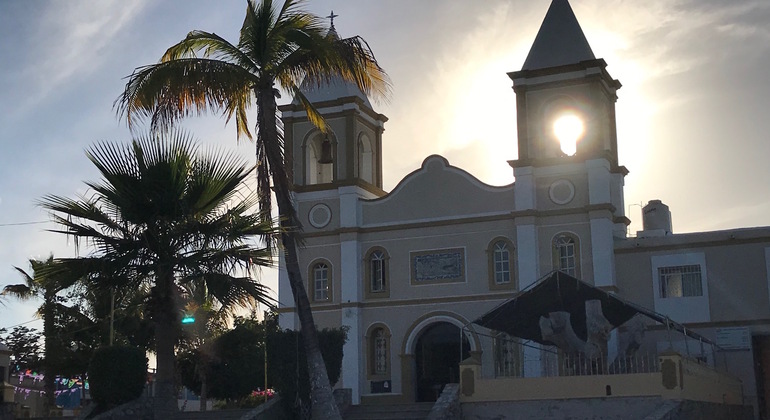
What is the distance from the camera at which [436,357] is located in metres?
32.6

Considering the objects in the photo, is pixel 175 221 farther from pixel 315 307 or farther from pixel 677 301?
pixel 677 301

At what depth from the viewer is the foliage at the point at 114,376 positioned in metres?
24.7

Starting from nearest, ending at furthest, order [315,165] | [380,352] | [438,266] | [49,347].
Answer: [438,266], [380,352], [315,165], [49,347]

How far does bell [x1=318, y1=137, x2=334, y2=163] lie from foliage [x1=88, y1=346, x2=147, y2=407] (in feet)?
40.0

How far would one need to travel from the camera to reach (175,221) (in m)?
21.5

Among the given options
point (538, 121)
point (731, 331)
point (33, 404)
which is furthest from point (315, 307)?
point (33, 404)

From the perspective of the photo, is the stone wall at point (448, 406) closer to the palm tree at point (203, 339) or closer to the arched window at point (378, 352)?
the arched window at point (378, 352)

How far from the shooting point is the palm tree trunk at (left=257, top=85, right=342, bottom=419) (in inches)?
827

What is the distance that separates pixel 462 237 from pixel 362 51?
11.3 m

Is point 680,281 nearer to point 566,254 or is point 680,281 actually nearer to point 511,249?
point 566,254

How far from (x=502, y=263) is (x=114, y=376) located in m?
12.7

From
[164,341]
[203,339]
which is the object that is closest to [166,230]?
[164,341]

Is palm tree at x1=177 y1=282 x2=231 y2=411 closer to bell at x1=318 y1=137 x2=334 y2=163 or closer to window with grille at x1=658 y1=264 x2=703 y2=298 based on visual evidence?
bell at x1=318 y1=137 x2=334 y2=163

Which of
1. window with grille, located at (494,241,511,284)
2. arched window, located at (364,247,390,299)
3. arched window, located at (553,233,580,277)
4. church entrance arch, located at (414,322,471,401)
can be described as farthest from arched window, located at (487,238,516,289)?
arched window, located at (364,247,390,299)
